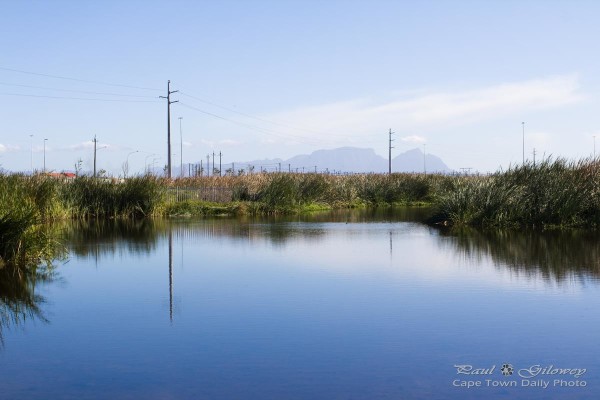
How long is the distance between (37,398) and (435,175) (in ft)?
154

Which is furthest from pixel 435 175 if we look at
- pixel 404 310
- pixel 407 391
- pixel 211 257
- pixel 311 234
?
pixel 407 391

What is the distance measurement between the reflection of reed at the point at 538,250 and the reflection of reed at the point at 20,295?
8.90m

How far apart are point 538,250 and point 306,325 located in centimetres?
1003

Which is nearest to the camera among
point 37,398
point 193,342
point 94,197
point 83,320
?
point 37,398

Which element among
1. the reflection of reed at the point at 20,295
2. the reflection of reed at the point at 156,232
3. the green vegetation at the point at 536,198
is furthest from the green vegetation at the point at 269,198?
the reflection of reed at the point at 156,232

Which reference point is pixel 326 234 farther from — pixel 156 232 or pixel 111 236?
pixel 111 236

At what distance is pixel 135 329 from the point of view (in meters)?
9.31

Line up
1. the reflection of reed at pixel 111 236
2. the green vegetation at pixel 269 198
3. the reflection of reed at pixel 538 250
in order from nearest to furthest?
the reflection of reed at pixel 538 250 → the green vegetation at pixel 269 198 → the reflection of reed at pixel 111 236

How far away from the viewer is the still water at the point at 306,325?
7074 millimetres

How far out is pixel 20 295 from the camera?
11641 millimetres

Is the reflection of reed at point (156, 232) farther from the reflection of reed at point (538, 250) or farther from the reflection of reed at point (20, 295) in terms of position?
the reflection of reed at point (538, 250)

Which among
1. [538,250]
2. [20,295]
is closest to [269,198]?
[538,250]

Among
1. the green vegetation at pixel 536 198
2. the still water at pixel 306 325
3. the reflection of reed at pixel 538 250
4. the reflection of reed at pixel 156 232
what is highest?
the green vegetation at pixel 536 198

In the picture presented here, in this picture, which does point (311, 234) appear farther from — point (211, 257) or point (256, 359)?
point (256, 359)
